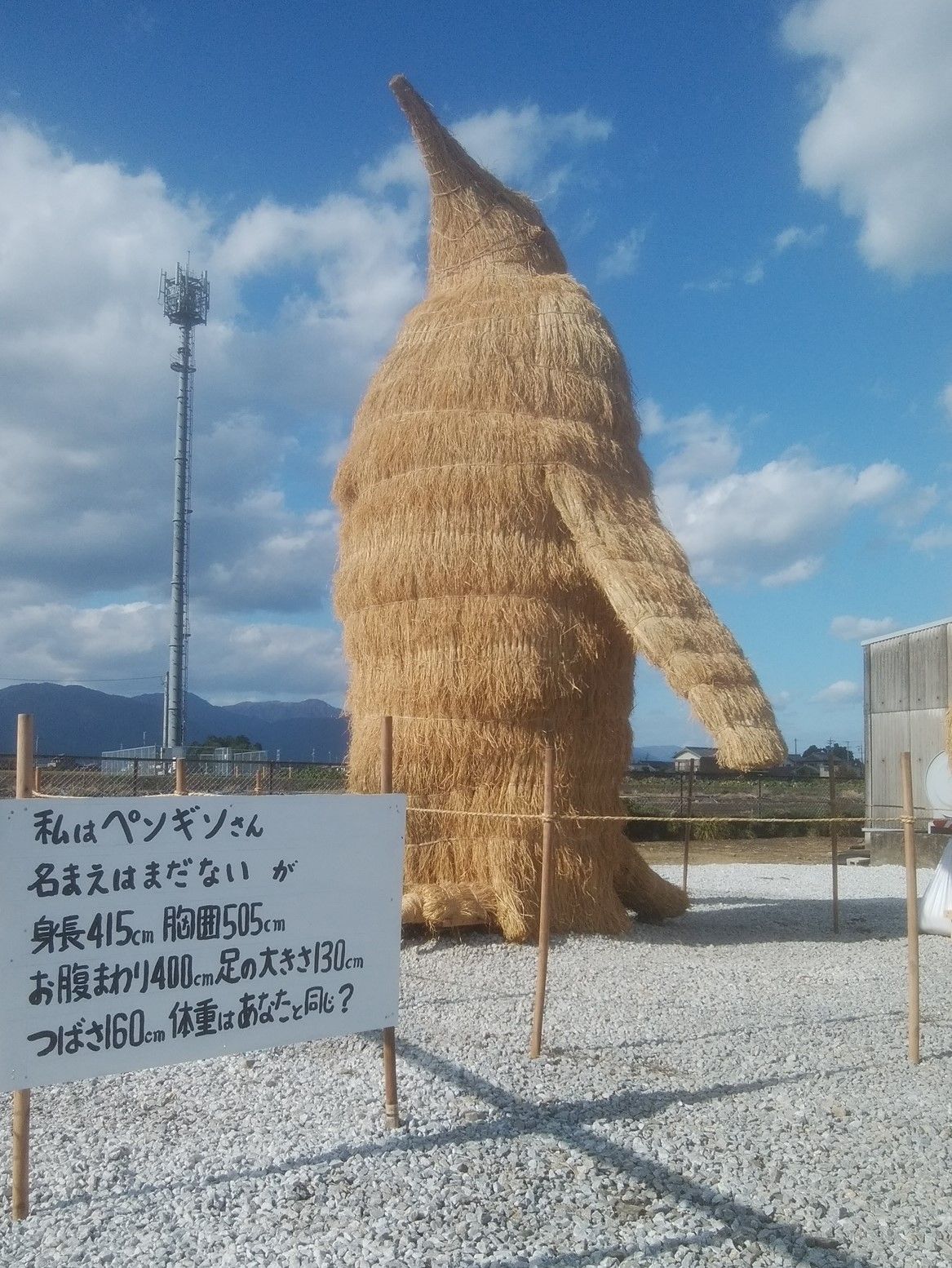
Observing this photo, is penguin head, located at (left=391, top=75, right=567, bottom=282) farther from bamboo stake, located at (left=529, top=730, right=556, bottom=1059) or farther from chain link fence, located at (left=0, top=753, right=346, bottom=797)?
chain link fence, located at (left=0, top=753, right=346, bottom=797)

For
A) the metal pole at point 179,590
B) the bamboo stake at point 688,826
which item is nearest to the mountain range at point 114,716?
the metal pole at point 179,590

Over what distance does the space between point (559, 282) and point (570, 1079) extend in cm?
603

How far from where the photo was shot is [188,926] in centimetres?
351

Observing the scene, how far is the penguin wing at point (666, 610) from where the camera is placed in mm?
6266

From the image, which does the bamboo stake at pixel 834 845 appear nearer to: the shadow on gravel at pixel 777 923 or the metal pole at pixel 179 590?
the shadow on gravel at pixel 777 923

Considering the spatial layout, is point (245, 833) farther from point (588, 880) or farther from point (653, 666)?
point (588, 880)

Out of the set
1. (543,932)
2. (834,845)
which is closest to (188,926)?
(543,932)

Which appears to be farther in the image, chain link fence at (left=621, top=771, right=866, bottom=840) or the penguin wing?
chain link fence at (left=621, top=771, right=866, bottom=840)

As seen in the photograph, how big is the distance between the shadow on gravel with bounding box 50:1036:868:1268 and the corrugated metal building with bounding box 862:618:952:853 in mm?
11886

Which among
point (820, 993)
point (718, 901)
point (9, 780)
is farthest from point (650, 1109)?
point (9, 780)

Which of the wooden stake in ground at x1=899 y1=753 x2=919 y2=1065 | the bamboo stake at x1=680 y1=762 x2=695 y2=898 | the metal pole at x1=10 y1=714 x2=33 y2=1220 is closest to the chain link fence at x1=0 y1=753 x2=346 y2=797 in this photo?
the bamboo stake at x1=680 y1=762 x2=695 y2=898

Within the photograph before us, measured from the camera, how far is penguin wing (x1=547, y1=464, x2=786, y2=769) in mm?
6266

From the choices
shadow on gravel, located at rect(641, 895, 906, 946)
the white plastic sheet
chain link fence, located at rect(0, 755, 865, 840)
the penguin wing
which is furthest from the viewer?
chain link fence, located at rect(0, 755, 865, 840)

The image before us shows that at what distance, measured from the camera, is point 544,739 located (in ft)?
24.0
